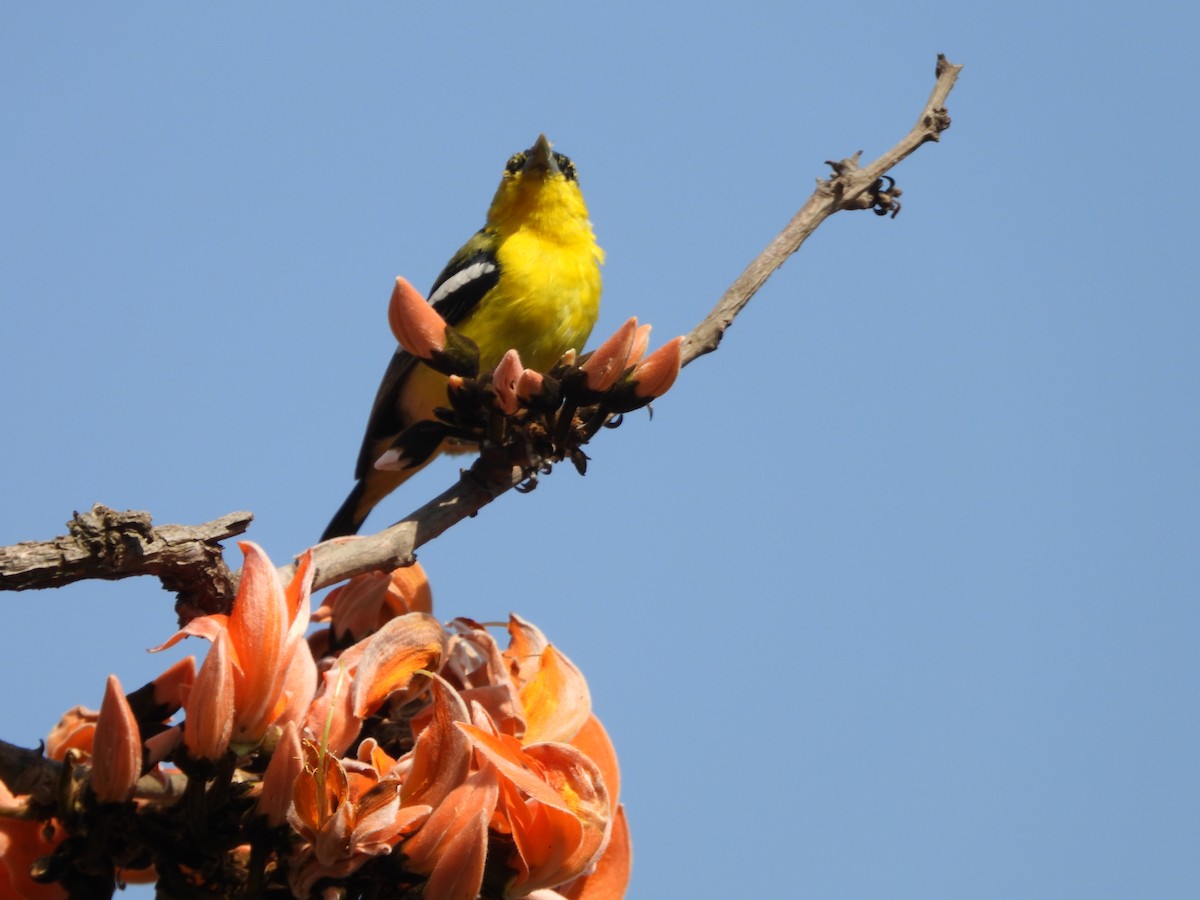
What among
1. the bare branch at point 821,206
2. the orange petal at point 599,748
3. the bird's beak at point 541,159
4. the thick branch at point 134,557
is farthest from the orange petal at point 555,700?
the bird's beak at point 541,159

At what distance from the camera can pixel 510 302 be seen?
7039 millimetres

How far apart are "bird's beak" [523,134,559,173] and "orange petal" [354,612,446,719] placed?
556cm

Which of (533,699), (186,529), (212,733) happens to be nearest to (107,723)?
(212,733)

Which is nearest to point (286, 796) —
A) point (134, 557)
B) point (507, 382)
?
point (134, 557)

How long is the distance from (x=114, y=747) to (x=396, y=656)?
693mm

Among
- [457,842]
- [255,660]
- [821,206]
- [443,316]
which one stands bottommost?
[457,842]

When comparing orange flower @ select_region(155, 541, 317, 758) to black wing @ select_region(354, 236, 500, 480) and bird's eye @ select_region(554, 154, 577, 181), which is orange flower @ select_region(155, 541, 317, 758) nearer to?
black wing @ select_region(354, 236, 500, 480)

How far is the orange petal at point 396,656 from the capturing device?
8.94 feet

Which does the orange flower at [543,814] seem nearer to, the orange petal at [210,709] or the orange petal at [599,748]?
the orange petal at [599,748]

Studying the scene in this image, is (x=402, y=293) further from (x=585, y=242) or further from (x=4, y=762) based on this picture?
(x=585, y=242)

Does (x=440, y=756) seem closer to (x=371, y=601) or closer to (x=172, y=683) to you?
(x=172, y=683)

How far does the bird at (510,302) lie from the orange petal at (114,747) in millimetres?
4242

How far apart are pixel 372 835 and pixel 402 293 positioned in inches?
66.0

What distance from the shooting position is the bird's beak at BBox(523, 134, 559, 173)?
808 centimetres
